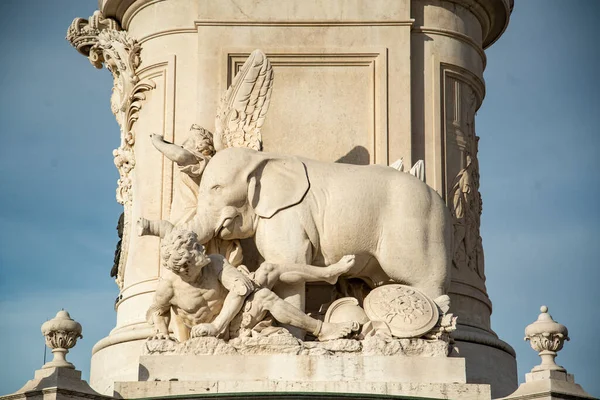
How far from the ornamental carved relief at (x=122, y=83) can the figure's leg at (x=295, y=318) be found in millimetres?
4521

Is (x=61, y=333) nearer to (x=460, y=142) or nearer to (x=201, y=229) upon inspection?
(x=201, y=229)

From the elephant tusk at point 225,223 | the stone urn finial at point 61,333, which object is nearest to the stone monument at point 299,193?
the elephant tusk at point 225,223

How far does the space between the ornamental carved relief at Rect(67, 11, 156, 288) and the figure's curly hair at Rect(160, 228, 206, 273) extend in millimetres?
4398

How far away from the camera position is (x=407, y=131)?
2719 cm

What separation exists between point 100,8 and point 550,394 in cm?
946

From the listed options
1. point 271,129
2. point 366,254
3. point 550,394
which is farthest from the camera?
point 271,129

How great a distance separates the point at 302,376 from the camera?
78.2ft

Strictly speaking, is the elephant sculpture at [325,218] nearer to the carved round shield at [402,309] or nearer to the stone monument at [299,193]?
the stone monument at [299,193]

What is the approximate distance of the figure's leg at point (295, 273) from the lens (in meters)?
24.6

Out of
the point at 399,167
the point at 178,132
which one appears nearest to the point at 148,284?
the point at 178,132

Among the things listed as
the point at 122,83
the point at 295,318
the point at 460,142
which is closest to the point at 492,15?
the point at 460,142

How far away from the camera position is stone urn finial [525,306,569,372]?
23.9m

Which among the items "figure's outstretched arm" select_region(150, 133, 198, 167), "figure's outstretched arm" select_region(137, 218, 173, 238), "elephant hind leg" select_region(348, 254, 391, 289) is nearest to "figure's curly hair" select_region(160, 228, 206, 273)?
"figure's outstretched arm" select_region(137, 218, 173, 238)

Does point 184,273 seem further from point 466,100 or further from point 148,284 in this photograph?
point 466,100
